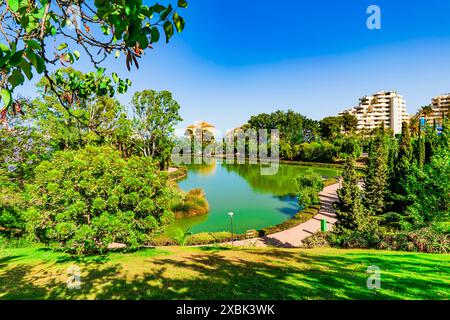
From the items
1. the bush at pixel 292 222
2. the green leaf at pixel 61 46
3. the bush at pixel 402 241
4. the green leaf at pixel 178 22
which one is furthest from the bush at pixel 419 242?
the green leaf at pixel 61 46

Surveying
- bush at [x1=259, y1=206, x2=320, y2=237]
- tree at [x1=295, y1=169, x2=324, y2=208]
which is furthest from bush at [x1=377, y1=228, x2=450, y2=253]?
tree at [x1=295, y1=169, x2=324, y2=208]

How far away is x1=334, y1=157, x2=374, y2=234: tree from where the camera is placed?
14930 millimetres

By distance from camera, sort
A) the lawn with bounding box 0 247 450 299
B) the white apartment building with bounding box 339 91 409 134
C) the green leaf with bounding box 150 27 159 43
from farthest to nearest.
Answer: the white apartment building with bounding box 339 91 409 134 → the lawn with bounding box 0 247 450 299 → the green leaf with bounding box 150 27 159 43

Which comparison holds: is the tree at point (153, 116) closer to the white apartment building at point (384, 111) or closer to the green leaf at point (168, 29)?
the green leaf at point (168, 29)

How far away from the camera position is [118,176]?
34.1ft

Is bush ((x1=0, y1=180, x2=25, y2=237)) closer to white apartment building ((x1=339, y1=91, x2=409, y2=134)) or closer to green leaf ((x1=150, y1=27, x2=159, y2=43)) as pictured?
green leaf ((x1=150, y1=27, x2=159, y2=43))

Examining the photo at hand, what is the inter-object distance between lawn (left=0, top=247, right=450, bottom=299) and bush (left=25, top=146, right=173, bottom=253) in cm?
94

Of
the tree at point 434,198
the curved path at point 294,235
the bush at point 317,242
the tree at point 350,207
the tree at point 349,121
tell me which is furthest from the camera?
the tree at point 349,121

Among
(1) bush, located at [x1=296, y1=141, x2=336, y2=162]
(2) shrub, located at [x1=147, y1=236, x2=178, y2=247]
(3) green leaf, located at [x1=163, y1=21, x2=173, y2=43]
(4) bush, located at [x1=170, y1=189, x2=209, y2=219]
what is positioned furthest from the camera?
(1) bush, located at [x1=296, y1=141, x2=336, y2=162]

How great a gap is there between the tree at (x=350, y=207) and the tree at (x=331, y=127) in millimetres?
60821

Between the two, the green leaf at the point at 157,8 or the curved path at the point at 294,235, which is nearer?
the green leaf at the point at 157,8

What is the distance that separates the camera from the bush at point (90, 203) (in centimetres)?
938

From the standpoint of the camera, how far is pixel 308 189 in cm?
2362
